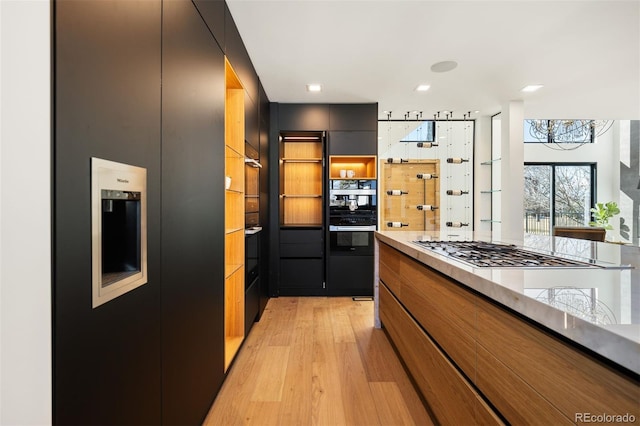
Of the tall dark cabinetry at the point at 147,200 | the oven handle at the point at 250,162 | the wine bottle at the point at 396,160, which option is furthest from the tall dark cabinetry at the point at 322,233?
the tall dark cabinetry at the point at 147,200

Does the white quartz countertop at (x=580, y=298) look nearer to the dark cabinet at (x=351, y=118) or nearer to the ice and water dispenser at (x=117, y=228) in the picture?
the ice and water dispenser at (x=117, y=228)

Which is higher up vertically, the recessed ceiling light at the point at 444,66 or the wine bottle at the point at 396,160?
the recessed ceiling light at the point at 444,66

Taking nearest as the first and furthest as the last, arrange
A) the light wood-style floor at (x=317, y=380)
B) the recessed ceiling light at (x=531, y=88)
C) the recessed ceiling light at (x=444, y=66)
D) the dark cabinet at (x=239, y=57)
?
the light wood-style floor at (x=317, y=380) → the dark cabinet at (x=239, y=57) → the recessed ceiling light at (x=444, y=66) → the recessed ceiling light at (x=531, y=88)

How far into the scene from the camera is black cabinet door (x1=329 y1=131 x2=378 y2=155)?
420 cm

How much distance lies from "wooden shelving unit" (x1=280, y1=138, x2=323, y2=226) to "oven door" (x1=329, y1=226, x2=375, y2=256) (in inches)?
17.9

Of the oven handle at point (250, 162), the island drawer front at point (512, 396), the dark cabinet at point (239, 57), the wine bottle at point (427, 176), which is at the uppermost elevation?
the dark cabinet at point (239, 57)

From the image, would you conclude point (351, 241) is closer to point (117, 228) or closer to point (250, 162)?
point (250, 162)

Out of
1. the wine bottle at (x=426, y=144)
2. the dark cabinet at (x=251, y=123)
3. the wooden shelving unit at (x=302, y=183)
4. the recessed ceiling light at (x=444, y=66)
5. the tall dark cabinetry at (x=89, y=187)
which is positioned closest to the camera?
the tall dark cabinetry at (x=89, y=187)

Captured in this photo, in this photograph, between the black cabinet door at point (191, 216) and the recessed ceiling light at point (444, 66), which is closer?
the black cabinet door at point (191, 216)

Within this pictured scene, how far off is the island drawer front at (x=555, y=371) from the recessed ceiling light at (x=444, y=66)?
105 inches

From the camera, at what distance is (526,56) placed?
2883mm

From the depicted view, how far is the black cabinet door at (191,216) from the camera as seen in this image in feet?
4.22

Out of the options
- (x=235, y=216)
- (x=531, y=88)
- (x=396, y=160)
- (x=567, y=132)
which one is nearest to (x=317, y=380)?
(x=235, y=216)
